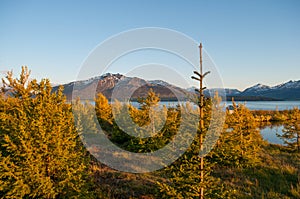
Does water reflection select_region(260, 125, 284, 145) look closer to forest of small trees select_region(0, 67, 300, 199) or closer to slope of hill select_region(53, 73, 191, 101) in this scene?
forest of small trees select_region(0, 67, 300, 199)

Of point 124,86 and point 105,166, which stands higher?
point 124,86

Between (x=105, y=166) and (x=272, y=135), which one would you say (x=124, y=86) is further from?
(x=272, y=135)

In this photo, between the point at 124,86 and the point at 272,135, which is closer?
the point at 124,86

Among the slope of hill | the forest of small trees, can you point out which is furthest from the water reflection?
the slope of hill

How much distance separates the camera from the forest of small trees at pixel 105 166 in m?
6.65

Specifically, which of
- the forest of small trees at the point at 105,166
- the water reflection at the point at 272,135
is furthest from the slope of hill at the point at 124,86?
the water reflection at the point at 272,135

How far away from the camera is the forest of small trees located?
21.8 feet

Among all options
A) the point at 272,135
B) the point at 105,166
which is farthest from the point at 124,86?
the point at 272,135

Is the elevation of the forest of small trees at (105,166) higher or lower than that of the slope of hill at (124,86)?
lower

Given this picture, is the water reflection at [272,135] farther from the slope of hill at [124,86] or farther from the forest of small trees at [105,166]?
the slope of hill at [124,86]

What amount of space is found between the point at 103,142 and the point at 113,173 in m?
12.9

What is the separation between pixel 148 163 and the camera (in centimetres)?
1548

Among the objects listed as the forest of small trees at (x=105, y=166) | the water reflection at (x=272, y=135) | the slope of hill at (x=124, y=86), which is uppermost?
the slope of hill at (x=124, y=86)

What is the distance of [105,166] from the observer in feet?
49.6
